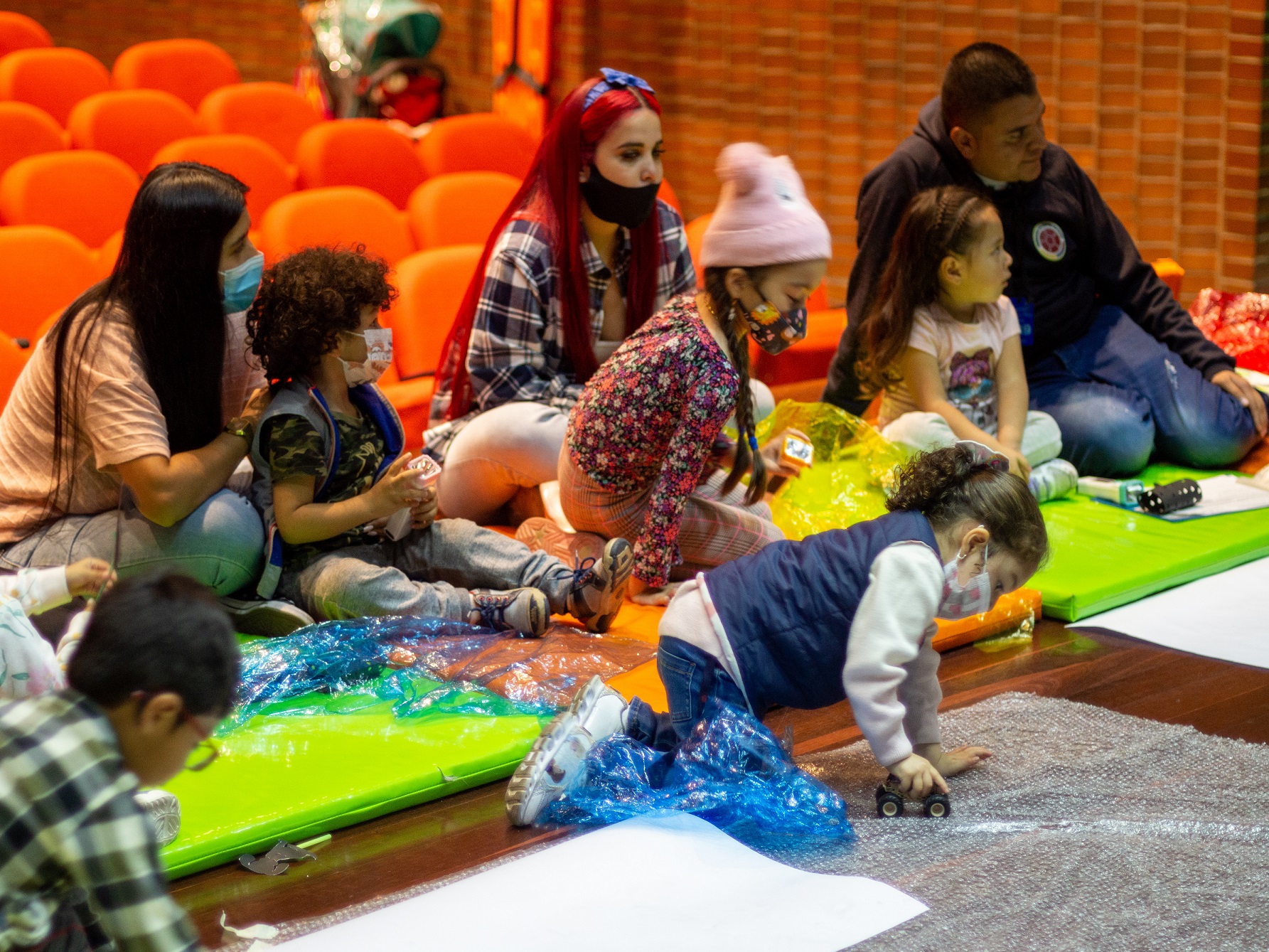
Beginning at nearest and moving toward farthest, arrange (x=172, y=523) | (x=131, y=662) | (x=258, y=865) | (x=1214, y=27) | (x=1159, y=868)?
(x=131, y=662)
(x=1159, y=868)
(x=258, y=865)
(x=172, y=523)
(x=1214, y=27)

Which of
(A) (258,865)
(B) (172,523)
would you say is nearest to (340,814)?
(A) (258,865)

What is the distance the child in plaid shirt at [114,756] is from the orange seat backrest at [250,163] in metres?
3.42

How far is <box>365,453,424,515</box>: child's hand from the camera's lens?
8.62 ft

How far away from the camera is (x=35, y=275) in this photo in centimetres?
365

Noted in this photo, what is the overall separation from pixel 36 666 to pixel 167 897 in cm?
83

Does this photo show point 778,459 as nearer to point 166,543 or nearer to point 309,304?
point 309,304

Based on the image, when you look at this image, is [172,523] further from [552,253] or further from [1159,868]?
[1159,868]

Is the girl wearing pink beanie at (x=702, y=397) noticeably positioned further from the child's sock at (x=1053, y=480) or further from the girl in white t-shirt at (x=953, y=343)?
the child's sock at (x=1053, y=480)

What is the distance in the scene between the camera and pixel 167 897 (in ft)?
3.96

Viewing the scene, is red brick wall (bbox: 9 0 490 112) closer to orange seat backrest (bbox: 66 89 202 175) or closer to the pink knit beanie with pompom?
orange seat backrest (bbox: 66 89 202 175)

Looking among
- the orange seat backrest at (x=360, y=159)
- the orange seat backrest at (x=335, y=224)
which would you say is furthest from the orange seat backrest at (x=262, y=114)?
the orange seat backrest at (x=335, y=224)

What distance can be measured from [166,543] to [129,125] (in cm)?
300

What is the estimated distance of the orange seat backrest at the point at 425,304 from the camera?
3.77 metres

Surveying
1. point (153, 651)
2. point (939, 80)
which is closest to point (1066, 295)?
point (939, 80)
